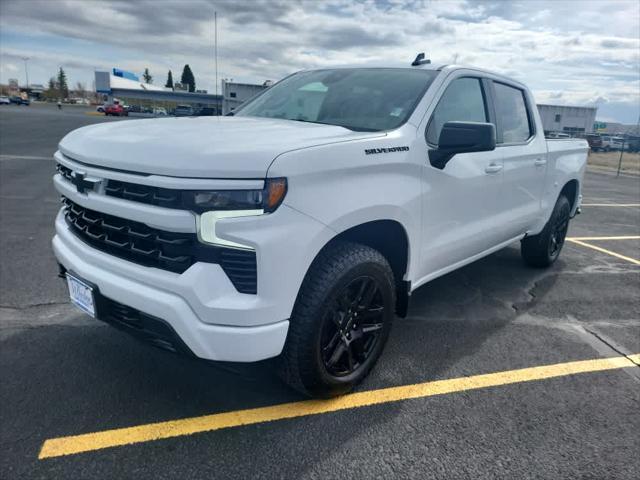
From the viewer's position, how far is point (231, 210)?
2074 millimetres

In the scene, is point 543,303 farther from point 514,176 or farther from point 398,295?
point 398,295

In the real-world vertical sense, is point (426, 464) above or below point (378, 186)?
below

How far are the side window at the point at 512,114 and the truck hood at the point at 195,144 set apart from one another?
1904 millimetres

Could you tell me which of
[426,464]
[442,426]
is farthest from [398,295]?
[426,464]

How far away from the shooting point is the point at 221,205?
2.07 m

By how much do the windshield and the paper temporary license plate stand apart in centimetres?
172

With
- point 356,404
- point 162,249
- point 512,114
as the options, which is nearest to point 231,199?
Result: point 162,249

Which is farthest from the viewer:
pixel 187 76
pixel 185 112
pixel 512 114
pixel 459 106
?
pixel 187 76

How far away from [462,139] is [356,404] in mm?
1633

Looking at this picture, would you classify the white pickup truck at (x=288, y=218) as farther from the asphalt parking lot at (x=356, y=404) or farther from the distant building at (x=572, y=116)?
the distant building at (x=572, y=116)

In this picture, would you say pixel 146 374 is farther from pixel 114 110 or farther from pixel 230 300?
pixel 114 110

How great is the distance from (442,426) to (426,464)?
13.1 inches

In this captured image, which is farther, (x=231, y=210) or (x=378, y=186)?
(x=378, y=186)

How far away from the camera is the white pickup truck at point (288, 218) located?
2.08 m
